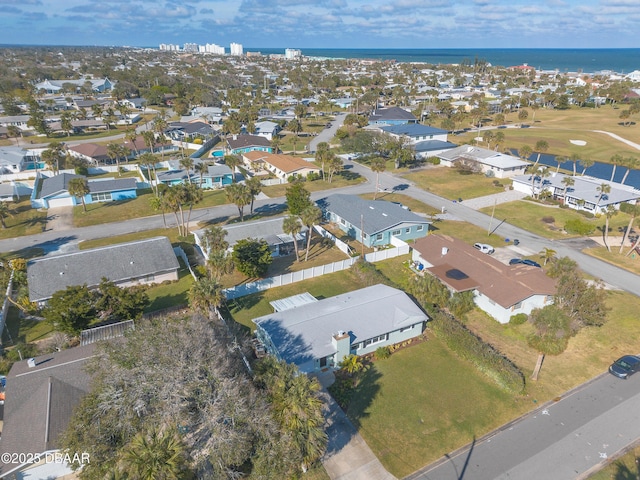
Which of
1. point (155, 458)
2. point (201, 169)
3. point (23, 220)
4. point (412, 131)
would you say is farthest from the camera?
point (412, 131)

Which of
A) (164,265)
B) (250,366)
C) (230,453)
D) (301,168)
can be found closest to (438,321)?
(250,366)

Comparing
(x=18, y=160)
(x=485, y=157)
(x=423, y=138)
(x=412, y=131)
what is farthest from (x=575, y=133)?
(x=18, y=160)

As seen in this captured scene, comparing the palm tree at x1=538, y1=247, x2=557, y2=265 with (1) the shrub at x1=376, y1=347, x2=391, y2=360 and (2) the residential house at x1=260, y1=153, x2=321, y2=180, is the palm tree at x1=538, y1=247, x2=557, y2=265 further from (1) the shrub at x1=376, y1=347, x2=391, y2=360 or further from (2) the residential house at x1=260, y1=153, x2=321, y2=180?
(2) the residential house at x1=260, y1=153, x2=321, y2=180

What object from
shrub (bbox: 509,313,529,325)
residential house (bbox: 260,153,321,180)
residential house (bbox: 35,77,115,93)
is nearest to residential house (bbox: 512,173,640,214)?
shrub (bbox: 509,313,529,325)

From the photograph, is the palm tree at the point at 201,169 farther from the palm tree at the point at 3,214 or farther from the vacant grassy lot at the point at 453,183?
the vacant grassy lot at the point at 453,183

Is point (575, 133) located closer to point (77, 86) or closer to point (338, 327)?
point (338, 327)
